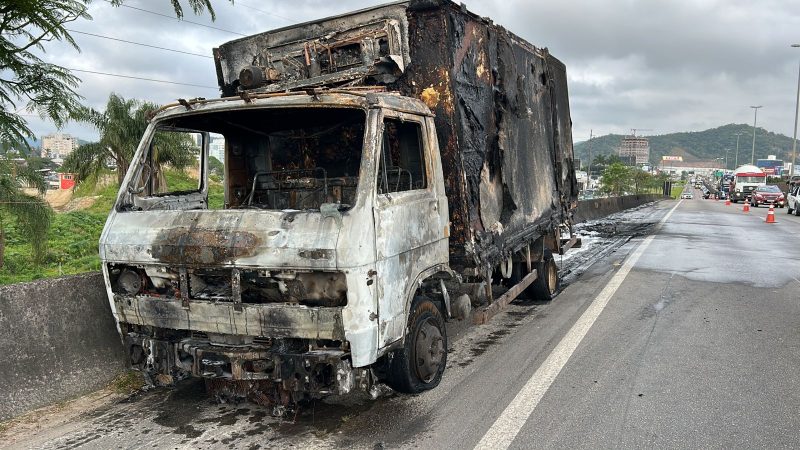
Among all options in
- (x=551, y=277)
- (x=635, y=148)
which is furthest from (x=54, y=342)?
(x=635, y=148)

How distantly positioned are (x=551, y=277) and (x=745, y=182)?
168 feet

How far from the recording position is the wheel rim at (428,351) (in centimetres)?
441

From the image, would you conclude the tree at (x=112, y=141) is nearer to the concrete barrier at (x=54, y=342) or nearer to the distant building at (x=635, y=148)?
the concrete barrier at (x=54, y=342)

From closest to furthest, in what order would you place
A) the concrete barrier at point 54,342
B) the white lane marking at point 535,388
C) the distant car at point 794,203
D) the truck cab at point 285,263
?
the truck cab at point 285,263 < the white lane marking at point 535,388 < the concrete barrier at point 54,342 < the distant car at point 794,203

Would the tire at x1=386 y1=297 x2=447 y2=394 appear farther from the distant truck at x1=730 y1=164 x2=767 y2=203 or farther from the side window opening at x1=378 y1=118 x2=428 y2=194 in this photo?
the distant truck at x1=730 y1=164 x2=767 y2=203

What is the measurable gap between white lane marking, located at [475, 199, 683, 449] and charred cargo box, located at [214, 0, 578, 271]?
106 cm

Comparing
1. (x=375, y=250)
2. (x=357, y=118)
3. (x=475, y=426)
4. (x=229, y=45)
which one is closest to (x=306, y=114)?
(x=357, y=118)

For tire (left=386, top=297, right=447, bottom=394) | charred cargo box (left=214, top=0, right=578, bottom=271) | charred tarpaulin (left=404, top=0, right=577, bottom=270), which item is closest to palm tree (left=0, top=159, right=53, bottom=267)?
charred cargo box (left=214, top=0, right=578, bottom=271)

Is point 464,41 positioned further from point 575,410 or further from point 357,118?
point 575,410

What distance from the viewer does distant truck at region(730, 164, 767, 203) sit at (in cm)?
4678

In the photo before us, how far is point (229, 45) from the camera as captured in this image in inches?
219

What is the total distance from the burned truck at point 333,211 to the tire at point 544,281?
121cm

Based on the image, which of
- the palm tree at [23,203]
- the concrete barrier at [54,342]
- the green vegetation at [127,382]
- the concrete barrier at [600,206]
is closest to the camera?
the concrete barrier at [54,342]

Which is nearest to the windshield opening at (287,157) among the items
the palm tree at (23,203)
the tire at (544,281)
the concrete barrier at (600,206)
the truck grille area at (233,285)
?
the truck grille area at (233,285)
